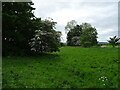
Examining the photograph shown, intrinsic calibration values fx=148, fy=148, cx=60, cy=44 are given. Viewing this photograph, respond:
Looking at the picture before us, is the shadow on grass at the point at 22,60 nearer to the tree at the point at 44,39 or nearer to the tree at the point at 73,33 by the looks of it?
the tree at the point at 44,39

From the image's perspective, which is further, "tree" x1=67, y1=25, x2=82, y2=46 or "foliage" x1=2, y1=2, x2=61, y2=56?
"tree" x1=67, y1=25, x2=82, y2=46

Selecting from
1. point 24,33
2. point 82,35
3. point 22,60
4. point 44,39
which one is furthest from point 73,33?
point 22,60

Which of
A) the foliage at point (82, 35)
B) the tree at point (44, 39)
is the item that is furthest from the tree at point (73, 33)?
the tree at point (44, 39)

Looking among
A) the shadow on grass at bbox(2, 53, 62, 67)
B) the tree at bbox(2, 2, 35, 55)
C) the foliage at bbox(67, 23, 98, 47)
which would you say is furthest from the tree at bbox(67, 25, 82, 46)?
the shadow on grass at bbox(2, 53, 62, 67)

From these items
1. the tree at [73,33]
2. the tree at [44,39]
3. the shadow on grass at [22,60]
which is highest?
the tree at [73,33]

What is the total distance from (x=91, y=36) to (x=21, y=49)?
33.4m

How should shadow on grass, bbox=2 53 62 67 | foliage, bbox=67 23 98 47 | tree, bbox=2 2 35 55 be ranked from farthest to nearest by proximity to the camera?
foliage, bbox=67 23 98 47 → tree, bbox=2 2 35 55 → shadow on grass, bbox=2 53 62 67

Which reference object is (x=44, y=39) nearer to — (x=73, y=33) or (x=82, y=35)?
(x=82, y=35)

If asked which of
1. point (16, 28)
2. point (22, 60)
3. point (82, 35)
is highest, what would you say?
point (82, 35)

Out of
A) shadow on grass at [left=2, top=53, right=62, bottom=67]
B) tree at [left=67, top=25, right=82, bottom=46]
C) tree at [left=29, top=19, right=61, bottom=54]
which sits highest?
tree at [left=67, top=25, right=82, bottom=46]

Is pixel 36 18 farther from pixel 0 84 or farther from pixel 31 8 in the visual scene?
pixel 0 84

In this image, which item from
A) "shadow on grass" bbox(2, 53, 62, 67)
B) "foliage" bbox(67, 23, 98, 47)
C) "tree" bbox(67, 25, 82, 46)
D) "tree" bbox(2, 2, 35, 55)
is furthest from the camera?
"tree" bbox(67, 25, 82, 46)

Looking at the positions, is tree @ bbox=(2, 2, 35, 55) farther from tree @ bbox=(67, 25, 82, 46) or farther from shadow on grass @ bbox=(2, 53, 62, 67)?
tree @ bbox=(67, 25, 82, 46)

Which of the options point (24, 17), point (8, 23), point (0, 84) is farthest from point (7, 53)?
point (0, 84)
